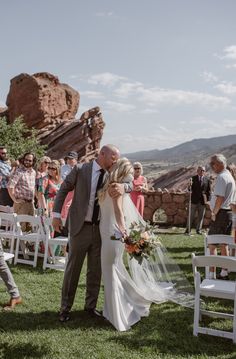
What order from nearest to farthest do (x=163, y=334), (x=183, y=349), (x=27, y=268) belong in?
(x=183, y=349), (x=163, y=334), (x=27, y=268)

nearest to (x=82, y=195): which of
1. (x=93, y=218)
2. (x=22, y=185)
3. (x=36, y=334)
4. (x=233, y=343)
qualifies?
(x=93, y=218)

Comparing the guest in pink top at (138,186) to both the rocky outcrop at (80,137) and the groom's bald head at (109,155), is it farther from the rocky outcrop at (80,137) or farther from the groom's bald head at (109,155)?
the rocky outcrop at (80,137)

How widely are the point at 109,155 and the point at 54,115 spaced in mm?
26455

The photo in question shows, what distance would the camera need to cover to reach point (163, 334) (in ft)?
15.2

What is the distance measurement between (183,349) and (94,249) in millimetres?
1543

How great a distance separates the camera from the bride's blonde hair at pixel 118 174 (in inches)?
184

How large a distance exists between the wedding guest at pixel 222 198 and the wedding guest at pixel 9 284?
3.09 meters

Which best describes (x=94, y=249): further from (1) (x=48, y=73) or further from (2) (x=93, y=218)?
(1) (x=48, y=73)

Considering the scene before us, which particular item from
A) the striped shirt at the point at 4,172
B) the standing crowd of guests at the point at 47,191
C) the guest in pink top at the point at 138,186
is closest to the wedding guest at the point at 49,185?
the standing crowd of guests at the point at 47,191

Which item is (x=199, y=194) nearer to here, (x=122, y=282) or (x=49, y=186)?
(x=49, y=186)

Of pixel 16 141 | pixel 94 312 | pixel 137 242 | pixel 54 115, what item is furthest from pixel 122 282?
pixel 54 115

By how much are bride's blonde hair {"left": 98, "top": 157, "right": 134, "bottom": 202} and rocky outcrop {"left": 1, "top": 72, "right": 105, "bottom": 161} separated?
22744 mm

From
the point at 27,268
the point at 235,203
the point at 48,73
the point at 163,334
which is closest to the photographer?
the point at 163,334

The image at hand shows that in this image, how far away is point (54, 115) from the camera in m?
30.4
